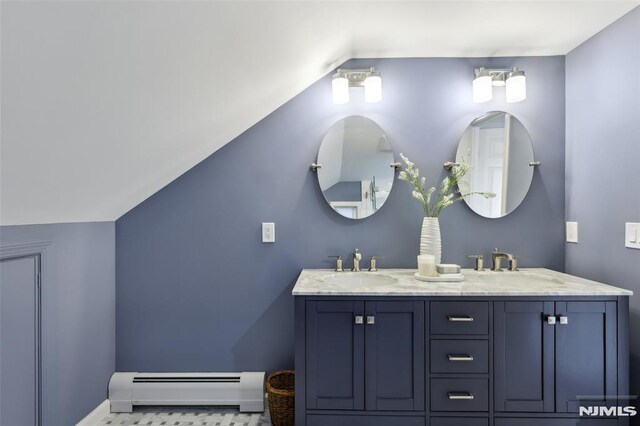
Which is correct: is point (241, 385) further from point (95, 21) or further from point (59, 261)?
point (95, 21)

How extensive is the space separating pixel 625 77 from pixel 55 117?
2406 millimetres

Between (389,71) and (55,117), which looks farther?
(389,71)

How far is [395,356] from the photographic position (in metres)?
1.67

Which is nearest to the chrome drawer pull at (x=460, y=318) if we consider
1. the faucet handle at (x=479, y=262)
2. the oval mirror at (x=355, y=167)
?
the faucet handle at (x=479, y=262)

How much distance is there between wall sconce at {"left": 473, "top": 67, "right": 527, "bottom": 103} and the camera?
2066 mm

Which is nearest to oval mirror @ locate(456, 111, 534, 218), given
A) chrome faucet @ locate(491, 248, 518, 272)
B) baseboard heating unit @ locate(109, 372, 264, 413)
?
chrome faucet @ locate(491, 248, 518, 272)

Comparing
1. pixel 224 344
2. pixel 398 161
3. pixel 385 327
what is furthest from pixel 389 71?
pixel 224 344

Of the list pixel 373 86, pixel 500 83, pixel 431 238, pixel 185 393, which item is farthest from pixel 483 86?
pixel 185 393

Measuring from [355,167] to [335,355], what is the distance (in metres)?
1.10

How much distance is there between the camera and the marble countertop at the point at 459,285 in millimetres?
1640

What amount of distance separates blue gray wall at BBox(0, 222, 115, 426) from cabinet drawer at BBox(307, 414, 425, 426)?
121cm

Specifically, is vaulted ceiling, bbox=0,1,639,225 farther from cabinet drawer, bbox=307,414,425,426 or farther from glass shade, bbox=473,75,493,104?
cabinet drawer, bbox=307,414,425,426

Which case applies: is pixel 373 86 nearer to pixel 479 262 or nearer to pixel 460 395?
pixel 479 262

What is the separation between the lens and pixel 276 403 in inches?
74.9
